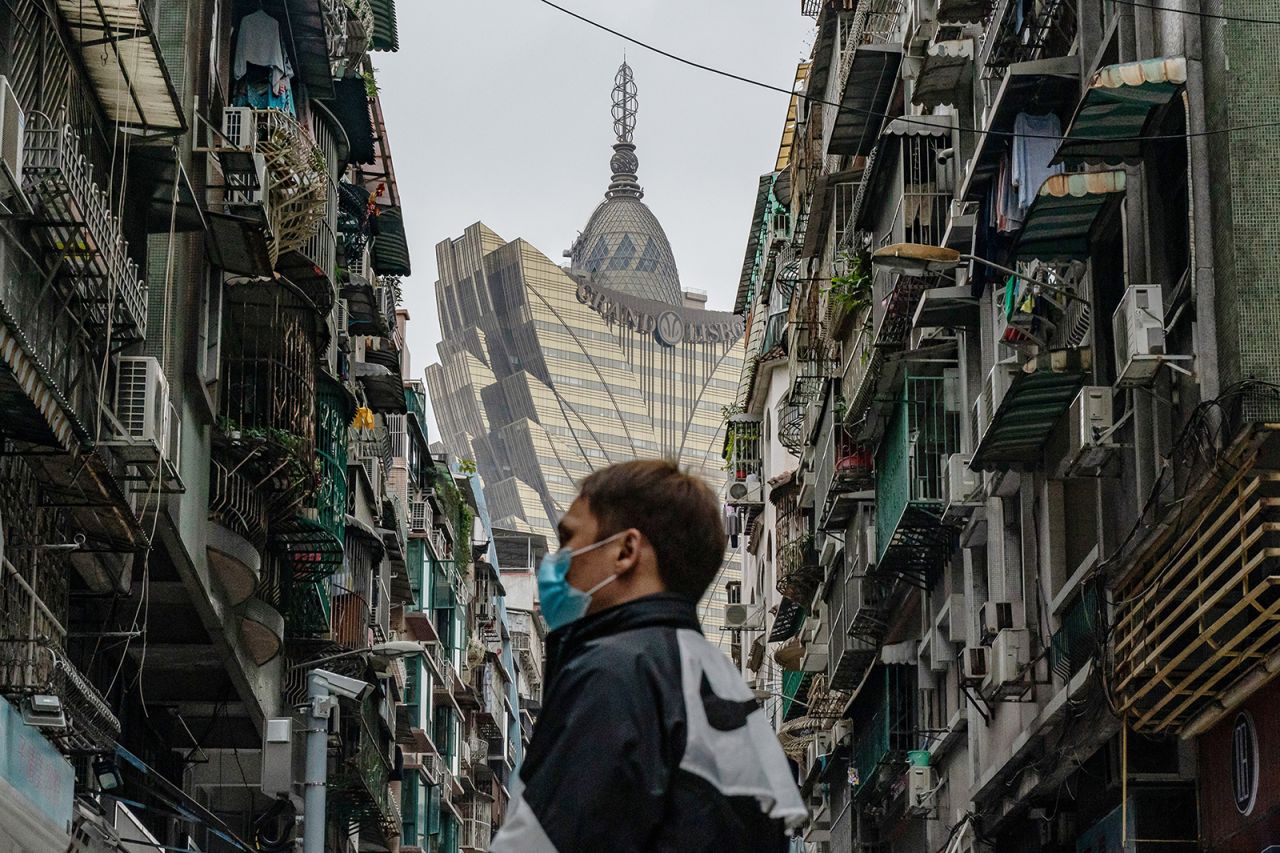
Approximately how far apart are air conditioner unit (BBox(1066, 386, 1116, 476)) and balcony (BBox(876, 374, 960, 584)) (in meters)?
7.71

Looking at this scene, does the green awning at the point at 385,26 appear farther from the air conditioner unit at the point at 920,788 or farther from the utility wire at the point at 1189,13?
the utility wire at the point at 1189,13

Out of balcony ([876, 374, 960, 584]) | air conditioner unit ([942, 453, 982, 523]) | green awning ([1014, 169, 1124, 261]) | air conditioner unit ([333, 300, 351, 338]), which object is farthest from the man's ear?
air conditioner unit ([333, 300, 351, 338])

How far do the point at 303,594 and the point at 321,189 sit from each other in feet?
20.9

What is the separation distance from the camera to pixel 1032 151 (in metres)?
21.3

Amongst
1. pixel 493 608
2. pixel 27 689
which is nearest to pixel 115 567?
pixel 27 689

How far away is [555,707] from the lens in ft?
17.1

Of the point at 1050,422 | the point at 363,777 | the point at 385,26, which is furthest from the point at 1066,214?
the point at 385,26

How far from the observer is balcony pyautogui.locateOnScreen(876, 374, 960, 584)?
27.5 metres

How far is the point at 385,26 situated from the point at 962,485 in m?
18.6

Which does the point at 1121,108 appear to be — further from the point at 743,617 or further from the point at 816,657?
the point at 743,617

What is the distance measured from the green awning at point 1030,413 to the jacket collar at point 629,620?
49.6 ft

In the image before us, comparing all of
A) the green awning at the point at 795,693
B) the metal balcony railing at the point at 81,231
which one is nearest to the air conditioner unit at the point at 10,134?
the metal balcony railing at the point at 81,231

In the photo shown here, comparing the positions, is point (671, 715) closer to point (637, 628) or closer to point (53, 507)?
point (637, 628)

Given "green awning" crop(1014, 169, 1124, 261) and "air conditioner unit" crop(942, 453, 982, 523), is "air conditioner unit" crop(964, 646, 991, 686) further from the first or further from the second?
"green awning" crop(1014, 169, 1124, 261)
